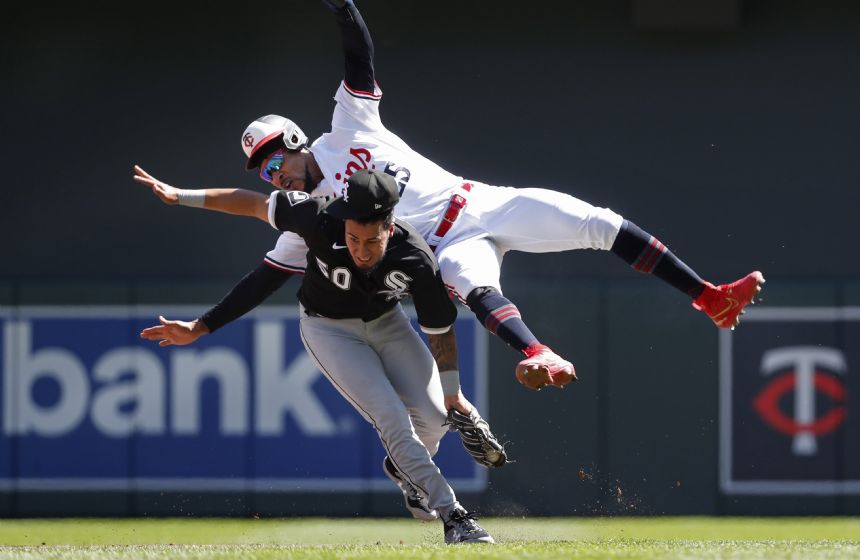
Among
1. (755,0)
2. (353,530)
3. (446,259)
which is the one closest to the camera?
(446,259)

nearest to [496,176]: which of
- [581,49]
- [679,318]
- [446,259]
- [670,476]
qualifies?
[581,49]

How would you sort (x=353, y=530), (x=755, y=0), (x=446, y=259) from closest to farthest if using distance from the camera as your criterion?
(x=446, y=259)
(x=353, y=530)
(x=755, y=0)

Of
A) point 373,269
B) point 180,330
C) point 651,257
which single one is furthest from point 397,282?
point 180,330

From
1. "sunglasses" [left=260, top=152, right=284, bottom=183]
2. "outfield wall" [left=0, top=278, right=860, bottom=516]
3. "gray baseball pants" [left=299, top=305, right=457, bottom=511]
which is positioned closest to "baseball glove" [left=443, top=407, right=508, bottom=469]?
"gray baseball pants" [left=299, top=305, right=457, bottom=511]

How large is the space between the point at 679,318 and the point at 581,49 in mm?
2035

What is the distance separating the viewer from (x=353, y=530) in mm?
8195

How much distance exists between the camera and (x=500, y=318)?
16.6ft

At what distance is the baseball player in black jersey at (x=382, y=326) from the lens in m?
5.08

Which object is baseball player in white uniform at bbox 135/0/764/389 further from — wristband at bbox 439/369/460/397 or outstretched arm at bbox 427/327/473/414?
wristband at bbox 439/369/460/397

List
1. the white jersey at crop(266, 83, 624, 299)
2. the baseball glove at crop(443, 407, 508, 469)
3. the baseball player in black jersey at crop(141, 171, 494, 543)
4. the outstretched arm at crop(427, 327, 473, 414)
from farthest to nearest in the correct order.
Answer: the baseball glove at crop(443, 407, 508, 469) < the outstretched arm at crop(427, 327, 473, 414) < the white jersey at crop(266, 83, 624, 299) < the baseball player in black jersey at crop(141, 171, 494, 543)

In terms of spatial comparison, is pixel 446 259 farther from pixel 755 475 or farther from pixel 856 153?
pixel 856 153

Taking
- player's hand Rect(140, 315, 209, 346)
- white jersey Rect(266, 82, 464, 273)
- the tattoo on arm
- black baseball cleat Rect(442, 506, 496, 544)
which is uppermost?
white jersey Rect(266, 82, 464, 273)

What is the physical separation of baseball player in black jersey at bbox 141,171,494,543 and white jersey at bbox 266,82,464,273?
0.82 ft

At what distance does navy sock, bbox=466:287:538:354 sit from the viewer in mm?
5004
